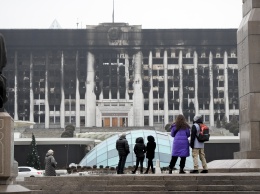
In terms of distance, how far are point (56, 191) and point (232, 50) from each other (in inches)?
4122

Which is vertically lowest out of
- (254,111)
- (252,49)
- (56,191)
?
(56,191)

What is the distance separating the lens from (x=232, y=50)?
12075cm

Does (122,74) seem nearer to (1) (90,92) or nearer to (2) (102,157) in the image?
(1) (90,92)

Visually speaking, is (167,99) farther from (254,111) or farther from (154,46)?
(254,111)

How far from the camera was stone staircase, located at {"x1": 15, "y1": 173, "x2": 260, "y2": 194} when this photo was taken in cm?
1706

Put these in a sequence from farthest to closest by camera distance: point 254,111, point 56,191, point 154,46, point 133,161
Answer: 1. point 154,46
2. point 133,161
3. point 254,111
4. point 56,191

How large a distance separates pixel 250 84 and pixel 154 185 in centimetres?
656

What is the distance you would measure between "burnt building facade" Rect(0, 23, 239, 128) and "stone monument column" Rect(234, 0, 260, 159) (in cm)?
9591

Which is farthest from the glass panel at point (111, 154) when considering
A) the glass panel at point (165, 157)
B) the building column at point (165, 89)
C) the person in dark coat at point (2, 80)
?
the building column at point (165, 89)

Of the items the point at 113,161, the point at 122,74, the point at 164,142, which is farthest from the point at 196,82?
the point at 113,161

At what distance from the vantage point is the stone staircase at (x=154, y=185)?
17.1 meters

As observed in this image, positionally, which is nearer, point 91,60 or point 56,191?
point 56,191

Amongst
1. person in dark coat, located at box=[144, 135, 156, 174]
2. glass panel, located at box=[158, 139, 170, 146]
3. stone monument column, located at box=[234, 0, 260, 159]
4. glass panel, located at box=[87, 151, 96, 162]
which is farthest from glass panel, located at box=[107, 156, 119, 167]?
person in dark coat, located at box=[144, 135, 156, 174]

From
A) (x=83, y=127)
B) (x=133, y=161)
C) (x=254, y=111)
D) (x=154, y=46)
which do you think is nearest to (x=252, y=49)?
(x=254, y=111)
